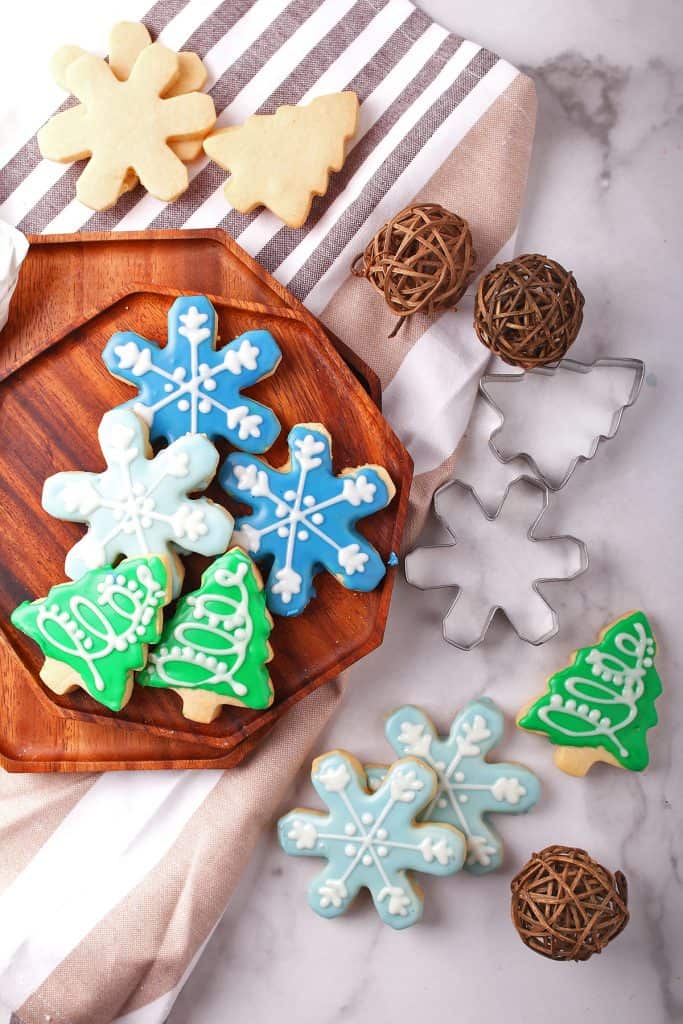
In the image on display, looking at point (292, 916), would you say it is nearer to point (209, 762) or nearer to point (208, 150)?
point (209, 762)

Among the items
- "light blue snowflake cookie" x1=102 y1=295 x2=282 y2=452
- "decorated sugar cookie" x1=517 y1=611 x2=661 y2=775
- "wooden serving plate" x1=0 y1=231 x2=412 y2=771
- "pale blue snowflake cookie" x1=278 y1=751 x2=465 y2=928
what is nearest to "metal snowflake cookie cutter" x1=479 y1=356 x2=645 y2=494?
"wooden serving plate" x1=0 y1=231 x2=412 y2=771

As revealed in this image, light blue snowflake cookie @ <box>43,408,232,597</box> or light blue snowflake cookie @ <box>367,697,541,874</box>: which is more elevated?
light blue snowflake cookie @ <box>43,408,232,597</box>

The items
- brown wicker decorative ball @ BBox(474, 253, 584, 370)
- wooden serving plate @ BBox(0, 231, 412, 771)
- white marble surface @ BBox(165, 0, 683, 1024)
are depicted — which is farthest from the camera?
white marble surface @ BBox(165, 0, 683, 1024)

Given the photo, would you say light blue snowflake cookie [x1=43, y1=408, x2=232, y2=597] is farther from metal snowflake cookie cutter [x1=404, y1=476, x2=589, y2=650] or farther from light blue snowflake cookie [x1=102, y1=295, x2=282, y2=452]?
metal snowflake cookie cutter [x1=404, y1=476, x2=589, y2=650]

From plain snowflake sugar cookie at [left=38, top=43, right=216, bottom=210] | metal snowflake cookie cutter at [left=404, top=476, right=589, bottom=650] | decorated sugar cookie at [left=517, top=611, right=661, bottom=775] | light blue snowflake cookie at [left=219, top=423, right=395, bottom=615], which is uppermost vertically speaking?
plain snowflake sugar cookie at [left=38, top=43, right=216, bottom=210]

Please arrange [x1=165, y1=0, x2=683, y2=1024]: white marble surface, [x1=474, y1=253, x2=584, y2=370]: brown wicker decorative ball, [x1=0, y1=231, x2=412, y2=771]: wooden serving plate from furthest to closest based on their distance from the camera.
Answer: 1. [x1=165, y1=0, x2=683, y2=1024]: white marble surface
2. [x1=0, y1=231, x2=412, y2=771]: wooden serving plate
3. [x1=474, y1=253, x2=584, y2=370]: brown wicker decorative ball

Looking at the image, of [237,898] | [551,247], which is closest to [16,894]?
[237,898]
